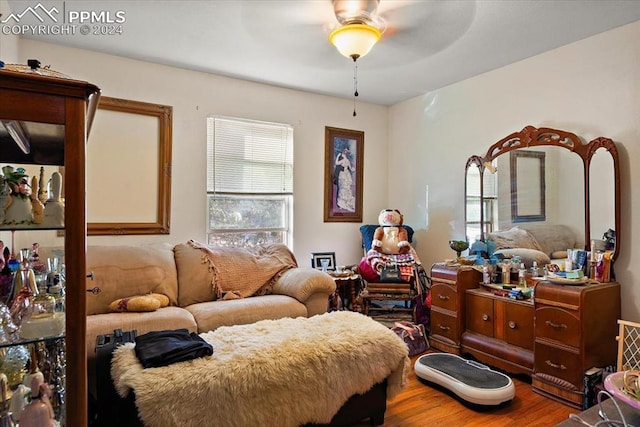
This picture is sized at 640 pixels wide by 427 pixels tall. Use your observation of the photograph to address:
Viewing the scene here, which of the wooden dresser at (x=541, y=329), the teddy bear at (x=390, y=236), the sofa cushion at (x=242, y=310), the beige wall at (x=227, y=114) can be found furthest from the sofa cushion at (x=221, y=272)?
the wooden dresser at (x=541, y=329)

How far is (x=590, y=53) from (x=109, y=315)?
4040 millimetres

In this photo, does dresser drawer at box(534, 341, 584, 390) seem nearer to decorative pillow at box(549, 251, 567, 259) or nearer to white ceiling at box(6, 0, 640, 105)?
decorative pillow at box(549, 251, 567, 259)

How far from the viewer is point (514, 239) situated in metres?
3.41

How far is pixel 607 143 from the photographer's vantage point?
2.78 metres

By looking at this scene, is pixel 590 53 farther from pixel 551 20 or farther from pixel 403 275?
pixel 403 275

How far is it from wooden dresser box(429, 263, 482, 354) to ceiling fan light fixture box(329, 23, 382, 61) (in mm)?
1979

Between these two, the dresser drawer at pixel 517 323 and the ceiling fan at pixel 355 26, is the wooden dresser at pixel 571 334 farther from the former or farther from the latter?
the ceiling fan at pixel 355 26

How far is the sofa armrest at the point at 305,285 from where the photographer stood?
3.08 meters

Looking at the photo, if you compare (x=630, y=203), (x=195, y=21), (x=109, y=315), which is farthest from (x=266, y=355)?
(x=630, y=203)

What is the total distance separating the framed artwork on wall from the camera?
451 cm

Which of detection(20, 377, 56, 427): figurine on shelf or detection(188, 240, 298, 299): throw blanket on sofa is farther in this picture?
detection(188, 240, 298, 299): throw blanket on sofa

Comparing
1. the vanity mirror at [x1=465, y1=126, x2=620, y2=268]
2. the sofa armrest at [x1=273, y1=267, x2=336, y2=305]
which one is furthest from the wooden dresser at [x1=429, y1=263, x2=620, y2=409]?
the sofa armrest at [x1=273, y1=267, x2=336, y2=305]

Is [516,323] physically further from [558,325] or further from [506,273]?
[506,273]

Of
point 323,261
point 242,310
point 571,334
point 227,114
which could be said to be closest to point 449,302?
point 571,334
